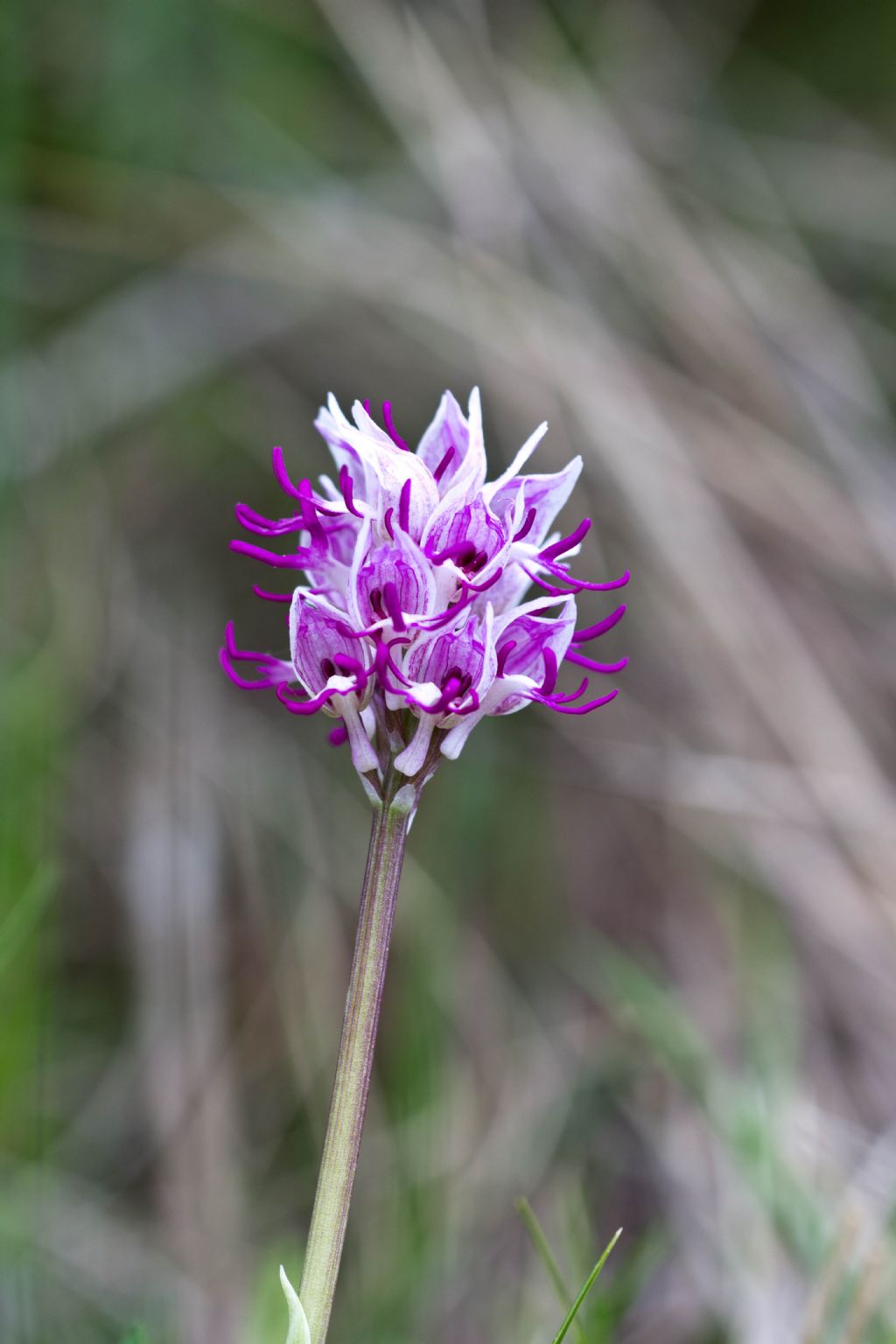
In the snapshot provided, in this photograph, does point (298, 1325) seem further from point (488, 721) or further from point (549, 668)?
point (488, 721)

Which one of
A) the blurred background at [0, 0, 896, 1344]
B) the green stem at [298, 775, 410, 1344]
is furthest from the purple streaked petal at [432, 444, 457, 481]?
the blurred background at [0, 0, 896, 1344]

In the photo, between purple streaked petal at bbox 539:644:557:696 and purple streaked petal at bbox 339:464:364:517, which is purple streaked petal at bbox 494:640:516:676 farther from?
purple streaked petal at bbox 339:464:364:517

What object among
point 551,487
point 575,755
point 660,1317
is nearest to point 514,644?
point 551,487

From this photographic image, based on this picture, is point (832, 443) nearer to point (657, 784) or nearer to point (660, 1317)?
point (657, 784)

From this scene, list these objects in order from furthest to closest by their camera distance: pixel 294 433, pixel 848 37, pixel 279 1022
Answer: pixel 848 37, pixel 294 433, pixel 279 1022

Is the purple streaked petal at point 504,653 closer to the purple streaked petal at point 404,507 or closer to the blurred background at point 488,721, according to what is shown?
the purple streaked petal at point 404,507
